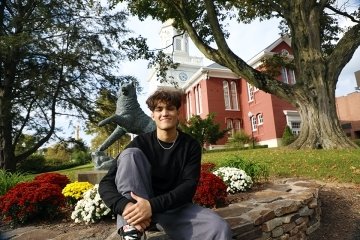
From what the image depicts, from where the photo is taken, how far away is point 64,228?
13.6ft

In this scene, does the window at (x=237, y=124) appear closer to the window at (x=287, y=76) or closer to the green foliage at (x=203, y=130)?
the window at (x=287, y=76)

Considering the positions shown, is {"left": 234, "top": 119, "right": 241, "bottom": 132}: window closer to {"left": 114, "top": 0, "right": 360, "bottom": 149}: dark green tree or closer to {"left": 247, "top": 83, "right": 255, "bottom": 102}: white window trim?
{"left": 247, "top": 83, "right": 255, "bottom": 102}: white window trim

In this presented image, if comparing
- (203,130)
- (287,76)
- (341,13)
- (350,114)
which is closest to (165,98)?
(341,13)

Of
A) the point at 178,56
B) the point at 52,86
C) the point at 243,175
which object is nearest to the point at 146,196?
the point at 243,175

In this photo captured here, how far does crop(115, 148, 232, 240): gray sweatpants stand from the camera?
2459 mm

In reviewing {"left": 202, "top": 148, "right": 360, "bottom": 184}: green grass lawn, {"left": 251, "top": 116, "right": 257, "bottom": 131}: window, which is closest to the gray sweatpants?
{"left": 202, "top": 148, "right": 360, "bottom": 184}: green grass lawn

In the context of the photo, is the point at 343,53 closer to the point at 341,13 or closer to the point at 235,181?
the point at 341,13

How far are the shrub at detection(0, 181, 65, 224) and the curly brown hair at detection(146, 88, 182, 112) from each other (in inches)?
101

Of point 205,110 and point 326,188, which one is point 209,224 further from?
point 205,110

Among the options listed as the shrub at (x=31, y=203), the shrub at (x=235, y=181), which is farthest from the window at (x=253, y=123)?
the shrub at (x=31, y=203)

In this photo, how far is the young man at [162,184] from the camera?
243 cm

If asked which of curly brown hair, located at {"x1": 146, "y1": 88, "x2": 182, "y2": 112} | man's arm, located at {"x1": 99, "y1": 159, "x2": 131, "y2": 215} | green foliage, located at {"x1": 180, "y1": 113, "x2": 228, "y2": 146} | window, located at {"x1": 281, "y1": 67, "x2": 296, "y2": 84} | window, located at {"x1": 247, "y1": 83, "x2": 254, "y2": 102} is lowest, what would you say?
man's arm, located at {"x1": 99, "y1": 159, "x2": 131, "y2": 215}

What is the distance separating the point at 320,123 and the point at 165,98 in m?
10.4

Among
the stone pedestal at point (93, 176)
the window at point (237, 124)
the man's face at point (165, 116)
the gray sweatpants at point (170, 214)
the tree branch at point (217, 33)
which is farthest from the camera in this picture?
the window at point (237, 124)
